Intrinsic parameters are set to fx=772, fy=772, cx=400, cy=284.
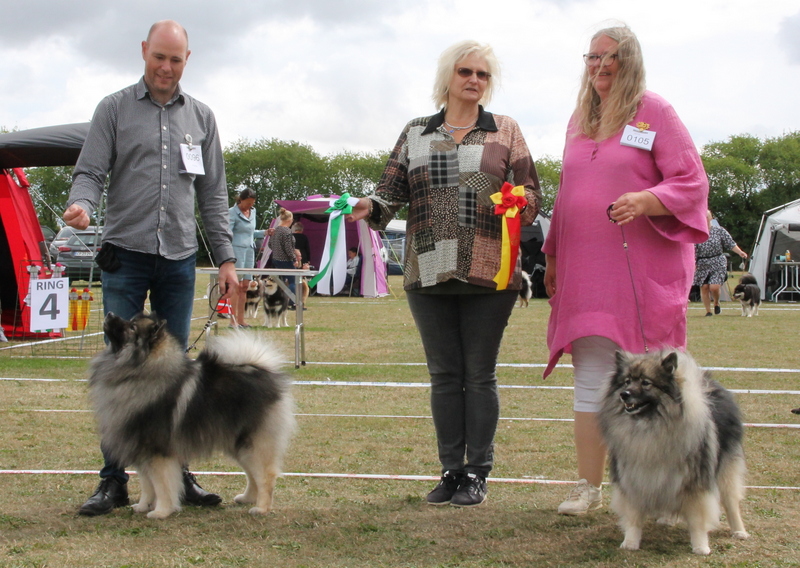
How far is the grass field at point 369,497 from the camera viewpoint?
2229 mm

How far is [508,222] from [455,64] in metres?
0.58

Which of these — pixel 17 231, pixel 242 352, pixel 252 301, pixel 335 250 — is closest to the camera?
pixel 242 352

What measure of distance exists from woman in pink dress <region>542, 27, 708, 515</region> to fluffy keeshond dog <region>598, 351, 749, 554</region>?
0.61ft

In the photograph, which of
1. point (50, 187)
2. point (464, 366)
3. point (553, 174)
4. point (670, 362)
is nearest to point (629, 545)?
point (670, 362)

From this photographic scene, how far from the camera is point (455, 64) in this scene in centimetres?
267

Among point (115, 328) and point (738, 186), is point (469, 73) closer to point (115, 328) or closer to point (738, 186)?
point (115, 328)

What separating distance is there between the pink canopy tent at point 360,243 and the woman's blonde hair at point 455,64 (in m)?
12.3

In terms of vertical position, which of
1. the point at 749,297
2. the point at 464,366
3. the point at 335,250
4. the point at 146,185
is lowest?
the point at 464,366

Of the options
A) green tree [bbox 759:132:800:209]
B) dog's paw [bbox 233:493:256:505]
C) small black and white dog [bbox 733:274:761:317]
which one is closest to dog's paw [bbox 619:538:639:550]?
dog's paw [bbox 233:493:256:505]

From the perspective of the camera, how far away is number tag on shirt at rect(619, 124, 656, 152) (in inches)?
96.9

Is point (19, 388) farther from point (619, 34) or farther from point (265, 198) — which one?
point (265, 198)

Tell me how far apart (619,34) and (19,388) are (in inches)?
177

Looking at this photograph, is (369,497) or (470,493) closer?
(470,493)

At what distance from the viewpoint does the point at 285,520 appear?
8.46ft
